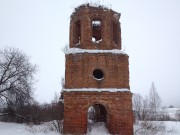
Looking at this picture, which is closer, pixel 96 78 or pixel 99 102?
pixel 99 102

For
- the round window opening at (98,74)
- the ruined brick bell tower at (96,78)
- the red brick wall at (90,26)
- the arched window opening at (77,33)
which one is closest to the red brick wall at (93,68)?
the ruined brick bell tower at (96,78)

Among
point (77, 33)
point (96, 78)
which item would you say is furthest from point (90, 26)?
point (96, 78)

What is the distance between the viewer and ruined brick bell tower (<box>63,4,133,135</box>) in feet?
40.2

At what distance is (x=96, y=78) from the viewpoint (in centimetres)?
1283

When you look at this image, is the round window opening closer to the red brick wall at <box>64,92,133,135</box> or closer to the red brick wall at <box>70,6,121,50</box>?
the red brick wall at <box>64,92,133,135</box>

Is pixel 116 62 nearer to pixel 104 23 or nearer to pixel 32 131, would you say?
pixel 104 23

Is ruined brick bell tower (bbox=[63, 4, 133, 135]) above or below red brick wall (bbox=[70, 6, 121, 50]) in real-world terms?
below

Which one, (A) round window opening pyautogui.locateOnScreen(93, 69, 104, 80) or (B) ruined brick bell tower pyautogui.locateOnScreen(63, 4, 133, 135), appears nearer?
(B) ruined brick bell tower pyautogui.locateOnScreen(63, 4, 133, 135)

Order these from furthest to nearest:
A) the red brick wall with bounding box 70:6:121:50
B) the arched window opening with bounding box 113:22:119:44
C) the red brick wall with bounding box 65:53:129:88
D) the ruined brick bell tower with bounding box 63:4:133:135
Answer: the arched window opening with bounding box 113:22:119:44 → the red brick wall with bounding box 70:6:121:50 → the red brick wall with bounding box 65:53:129:88 → the ruined brick bell tower with bounding box 63:4:133:135

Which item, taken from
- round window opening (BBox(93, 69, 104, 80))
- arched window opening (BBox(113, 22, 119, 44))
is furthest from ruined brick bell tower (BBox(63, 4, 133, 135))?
arched window opening (BBox(113, 22, 119, 44))

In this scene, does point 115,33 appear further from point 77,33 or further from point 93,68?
point 93,68

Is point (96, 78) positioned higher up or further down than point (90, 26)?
further down

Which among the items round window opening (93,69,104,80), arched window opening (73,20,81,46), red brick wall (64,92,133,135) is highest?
arched window opening (73,20,81,46)

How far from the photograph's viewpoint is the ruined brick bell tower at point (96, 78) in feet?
40.2
